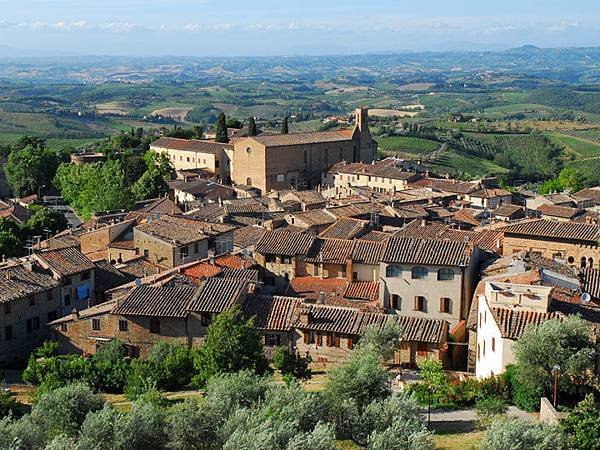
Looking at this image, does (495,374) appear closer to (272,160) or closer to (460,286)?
(460,286)

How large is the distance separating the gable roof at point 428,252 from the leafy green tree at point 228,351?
8.06 meters

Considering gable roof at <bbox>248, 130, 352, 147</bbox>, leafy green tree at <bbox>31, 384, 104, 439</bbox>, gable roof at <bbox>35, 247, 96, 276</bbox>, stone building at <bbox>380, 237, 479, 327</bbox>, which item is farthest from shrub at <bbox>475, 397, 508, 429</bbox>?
gable roof at <bbox>248, 130, 352, 147</bbox>

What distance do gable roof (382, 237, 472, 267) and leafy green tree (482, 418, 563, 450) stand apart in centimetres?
1400

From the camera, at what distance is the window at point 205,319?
31141mm

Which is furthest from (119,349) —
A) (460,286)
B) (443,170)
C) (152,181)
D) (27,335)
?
(443,170)

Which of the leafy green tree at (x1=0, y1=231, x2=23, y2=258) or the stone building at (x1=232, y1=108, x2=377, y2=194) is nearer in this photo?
the leafy green tree at (x1=0, y1=231, x2=23, y2=258)

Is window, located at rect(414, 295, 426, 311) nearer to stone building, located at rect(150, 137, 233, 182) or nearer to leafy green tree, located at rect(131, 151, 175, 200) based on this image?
leafy green tree, located at rect(131, 151, 175, 200)

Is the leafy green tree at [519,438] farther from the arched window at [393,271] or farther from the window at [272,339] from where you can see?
the arched window at [393,271]

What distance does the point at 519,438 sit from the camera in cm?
1802

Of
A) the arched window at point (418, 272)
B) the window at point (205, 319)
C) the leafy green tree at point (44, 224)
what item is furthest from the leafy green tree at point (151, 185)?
the arched window at point (418, 272)

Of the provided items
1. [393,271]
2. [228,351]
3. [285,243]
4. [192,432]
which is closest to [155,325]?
[228,351]

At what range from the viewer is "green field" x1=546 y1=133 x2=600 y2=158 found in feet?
440

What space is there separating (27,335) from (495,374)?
65.5 feet

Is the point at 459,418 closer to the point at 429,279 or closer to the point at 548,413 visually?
the point at 548,413
